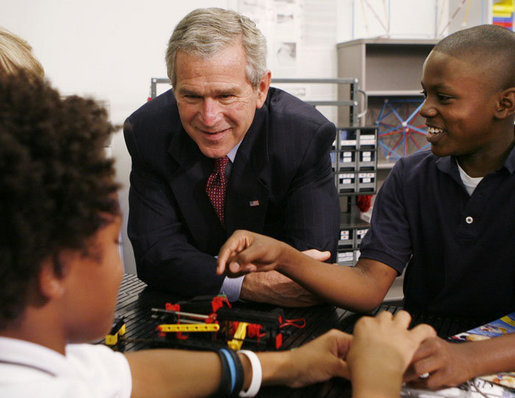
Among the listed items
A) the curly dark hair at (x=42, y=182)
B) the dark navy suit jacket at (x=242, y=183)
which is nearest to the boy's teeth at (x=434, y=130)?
the dark navy suit jacket at (x=242, y=183)

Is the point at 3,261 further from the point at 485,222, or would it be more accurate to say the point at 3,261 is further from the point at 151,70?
the point at 151,70

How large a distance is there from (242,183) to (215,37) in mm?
416

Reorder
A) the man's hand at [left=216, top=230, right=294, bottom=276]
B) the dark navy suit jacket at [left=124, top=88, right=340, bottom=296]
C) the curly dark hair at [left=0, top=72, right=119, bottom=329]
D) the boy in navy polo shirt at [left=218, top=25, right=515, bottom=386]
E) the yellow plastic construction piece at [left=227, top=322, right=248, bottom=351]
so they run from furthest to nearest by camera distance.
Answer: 1. the dark navy suit jacket at [left=124, top=88, right=340, bottom=296]
2. the boy in navy polo shirt at [left=218, top=25, right=515, bottom=386]
3. the man's hand at [left=216, top=230, right=294, bottom=276]
4. the yellow plastic construction piece at [left=227, top=322, right=248, bottom=351]
5. the curly dark hair at [left=0, top=72, right=119, bottom=329]

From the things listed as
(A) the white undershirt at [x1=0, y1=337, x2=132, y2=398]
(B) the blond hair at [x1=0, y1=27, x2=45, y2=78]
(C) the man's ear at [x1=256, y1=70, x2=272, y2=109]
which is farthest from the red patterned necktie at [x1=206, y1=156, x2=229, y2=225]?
(A) the white undershirt at [x1=0, y1=337, x2=132, y2=398]

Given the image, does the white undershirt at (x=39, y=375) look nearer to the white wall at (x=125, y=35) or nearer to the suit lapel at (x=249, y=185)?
the suit lapel at (x=249, y=185)

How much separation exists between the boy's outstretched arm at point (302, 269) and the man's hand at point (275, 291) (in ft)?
0.05

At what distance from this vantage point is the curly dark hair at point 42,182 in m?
0.47

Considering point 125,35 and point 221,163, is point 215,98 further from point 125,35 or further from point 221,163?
point 125,35

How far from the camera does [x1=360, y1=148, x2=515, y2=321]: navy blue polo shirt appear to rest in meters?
1.19

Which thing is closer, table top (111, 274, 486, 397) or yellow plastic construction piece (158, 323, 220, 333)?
table top (111, 274, 486, 397)

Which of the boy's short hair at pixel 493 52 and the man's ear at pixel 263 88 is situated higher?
the boy's short hair at pixel 493 52

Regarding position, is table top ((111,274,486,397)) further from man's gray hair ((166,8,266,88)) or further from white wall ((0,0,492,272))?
white wall ((0,0,492,272))

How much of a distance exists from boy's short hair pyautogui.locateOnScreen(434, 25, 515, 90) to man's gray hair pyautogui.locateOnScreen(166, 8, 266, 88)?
0.50 m

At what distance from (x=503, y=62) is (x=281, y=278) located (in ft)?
2.34
